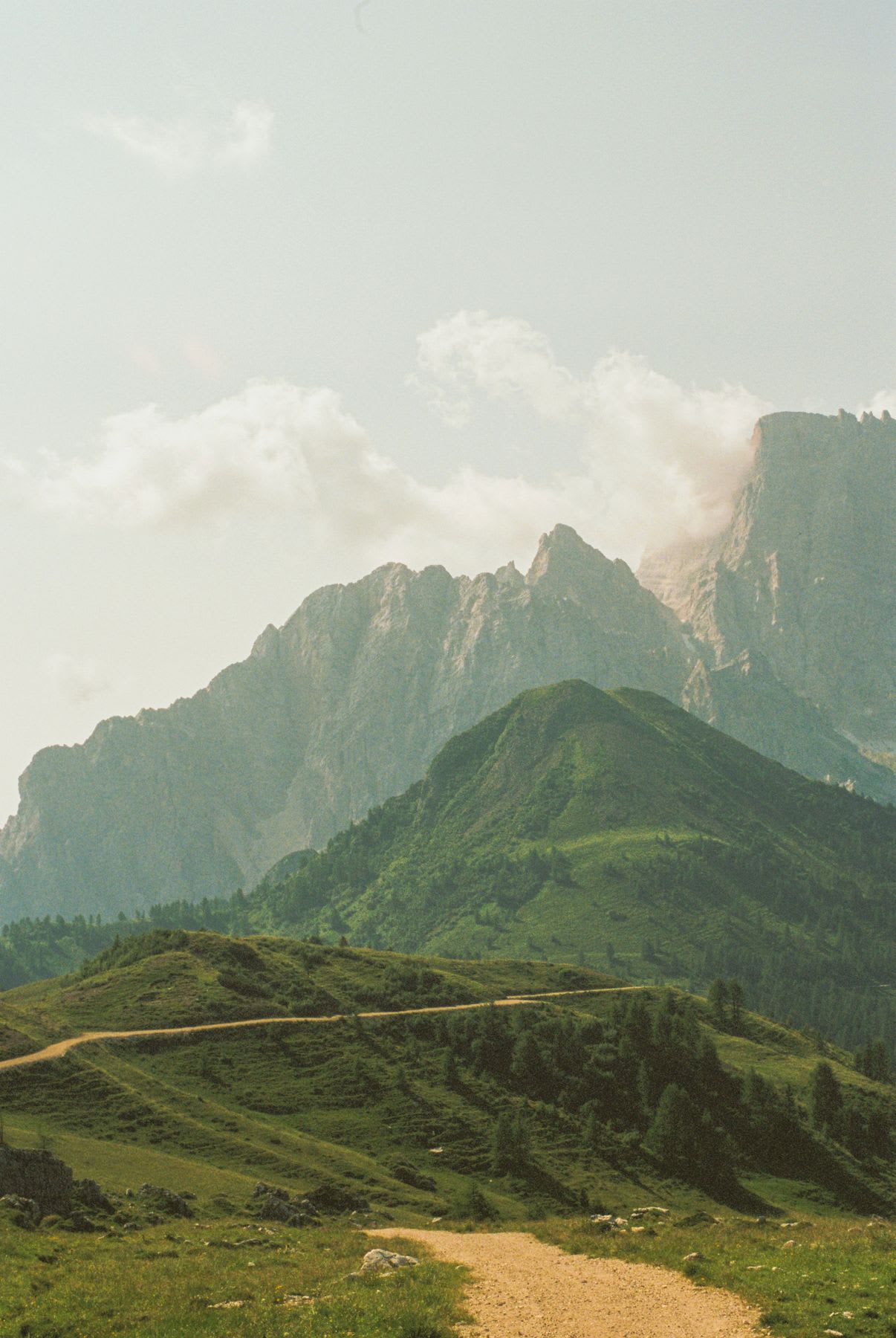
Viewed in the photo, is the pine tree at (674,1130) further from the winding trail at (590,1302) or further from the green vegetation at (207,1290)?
the winding trail at (590,1302)

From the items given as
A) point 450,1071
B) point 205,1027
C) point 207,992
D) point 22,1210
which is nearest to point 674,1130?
point 450,1071

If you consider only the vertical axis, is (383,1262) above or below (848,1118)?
above

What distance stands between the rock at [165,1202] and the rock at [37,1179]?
627 cm

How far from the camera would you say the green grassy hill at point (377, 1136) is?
40.4 meters

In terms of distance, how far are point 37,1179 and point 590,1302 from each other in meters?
38.0

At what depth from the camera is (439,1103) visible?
132m

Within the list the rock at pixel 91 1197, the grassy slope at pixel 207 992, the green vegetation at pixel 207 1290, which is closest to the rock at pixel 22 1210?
the green vegetation at pixel 207 1290

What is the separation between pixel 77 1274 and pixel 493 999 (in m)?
161

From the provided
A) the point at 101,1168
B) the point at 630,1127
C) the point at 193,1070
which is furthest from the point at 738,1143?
the point at 101,1168

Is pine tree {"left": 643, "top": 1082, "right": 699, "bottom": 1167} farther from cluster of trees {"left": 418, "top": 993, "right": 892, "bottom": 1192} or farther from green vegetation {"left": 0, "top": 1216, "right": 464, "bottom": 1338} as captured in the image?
green vegetation {"left": 0, "top": 1216, "right": 464, "bottom": 1338}

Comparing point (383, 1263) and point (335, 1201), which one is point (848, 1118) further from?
point (383, 1263)

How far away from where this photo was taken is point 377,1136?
119375 millimetres

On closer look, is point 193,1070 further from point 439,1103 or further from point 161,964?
point 161,964

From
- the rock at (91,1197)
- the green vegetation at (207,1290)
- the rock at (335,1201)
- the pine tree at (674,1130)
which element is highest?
the green vegetation at (207,1290)
